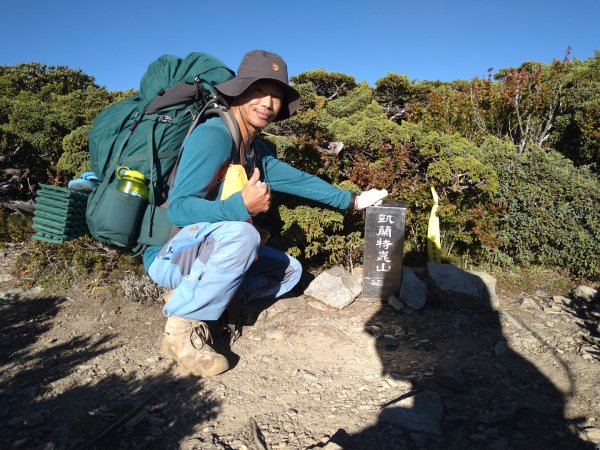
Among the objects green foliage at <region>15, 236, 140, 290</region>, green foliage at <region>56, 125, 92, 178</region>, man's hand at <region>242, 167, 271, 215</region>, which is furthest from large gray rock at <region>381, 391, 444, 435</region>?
green foliage at <region>56, 125, 92, 178</region>

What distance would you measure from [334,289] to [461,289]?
3.41ft

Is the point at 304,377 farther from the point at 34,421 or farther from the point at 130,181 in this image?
the point at 130,181

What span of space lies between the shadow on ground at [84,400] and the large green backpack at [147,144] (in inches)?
33.4

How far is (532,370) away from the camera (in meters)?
2.63

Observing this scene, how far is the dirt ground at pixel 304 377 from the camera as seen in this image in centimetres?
208

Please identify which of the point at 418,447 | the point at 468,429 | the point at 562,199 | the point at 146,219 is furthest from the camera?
the point at 562,199

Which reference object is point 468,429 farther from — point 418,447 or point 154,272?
point 154,272

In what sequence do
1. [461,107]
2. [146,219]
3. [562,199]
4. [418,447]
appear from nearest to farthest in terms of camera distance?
[418,447]
[146,219]
[562,199]
[461,107]

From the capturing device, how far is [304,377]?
8.74ft

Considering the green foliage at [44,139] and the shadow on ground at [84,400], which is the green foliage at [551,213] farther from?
the green foliage at [44,139]

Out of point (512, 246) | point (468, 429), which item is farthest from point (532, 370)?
point (512, 246)

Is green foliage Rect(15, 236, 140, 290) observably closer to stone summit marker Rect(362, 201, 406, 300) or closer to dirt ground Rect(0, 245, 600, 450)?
dirt ground Rect(0, 245, 600, 450)

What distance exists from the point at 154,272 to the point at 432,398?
1.90 metres

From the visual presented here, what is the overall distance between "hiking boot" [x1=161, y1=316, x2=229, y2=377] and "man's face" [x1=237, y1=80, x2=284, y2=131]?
1434mm
